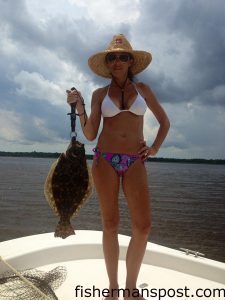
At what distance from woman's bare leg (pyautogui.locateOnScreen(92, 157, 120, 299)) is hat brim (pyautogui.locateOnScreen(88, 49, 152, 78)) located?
1.15m

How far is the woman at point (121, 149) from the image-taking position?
3699mm

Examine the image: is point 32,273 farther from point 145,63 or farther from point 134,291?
point 145,63

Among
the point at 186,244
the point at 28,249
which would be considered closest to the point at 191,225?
the point at 186,244

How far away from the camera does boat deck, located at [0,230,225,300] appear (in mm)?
4402

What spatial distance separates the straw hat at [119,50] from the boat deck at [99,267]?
8.78ft

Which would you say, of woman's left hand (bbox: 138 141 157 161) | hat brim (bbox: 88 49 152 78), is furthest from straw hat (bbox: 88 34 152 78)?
woman's left hand (bbox: 138 141 157 161)

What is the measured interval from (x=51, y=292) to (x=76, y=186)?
4.34 ft

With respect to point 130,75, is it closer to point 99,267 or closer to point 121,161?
point 121,161

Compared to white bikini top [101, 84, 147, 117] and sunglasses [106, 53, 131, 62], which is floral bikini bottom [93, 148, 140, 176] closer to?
white bikini top [101, 84, 147, 117]

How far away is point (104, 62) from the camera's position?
4.16 metres

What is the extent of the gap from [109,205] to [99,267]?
1.79 m

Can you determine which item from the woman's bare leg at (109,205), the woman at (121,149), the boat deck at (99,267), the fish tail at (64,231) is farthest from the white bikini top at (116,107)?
the boat deck at (99,267)

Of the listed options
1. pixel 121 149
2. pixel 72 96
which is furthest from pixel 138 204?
pixel 72 96

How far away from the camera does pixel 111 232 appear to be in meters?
3.82
